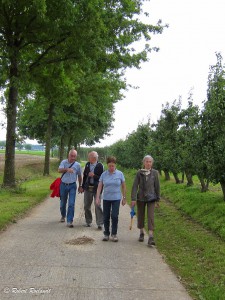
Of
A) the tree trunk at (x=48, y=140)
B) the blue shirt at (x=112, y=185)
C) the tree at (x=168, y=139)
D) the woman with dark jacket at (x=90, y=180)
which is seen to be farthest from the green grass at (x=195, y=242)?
the tree trunk at (x=48, y=140)

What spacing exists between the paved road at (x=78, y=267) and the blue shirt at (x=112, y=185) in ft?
3.11

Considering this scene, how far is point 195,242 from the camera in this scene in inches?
330

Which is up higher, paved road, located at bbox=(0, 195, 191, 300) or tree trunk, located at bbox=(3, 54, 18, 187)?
tree trunk, located at bbox=(3, 54, 18, 187)

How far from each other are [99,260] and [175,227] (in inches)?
165

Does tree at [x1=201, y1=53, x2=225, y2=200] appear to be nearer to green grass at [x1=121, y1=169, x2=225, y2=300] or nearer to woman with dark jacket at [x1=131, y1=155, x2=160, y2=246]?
green grass at [x1=121, y1=169, x2=225, y2=300]

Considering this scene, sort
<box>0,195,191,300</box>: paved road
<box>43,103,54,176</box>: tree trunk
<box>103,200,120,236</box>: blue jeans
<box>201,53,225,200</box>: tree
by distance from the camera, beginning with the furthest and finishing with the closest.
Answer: <box>43,103,54,176</box>: tree trunk
<box>201,53,225,200</box>: tree
<box>103,200,120,236</box>: blue jeans
<box>0,195,191,300</box>: paved road

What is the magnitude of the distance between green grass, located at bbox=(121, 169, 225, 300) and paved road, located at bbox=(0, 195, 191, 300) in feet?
0.94

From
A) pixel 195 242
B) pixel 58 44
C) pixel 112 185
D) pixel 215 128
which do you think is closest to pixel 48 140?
pixel 58 44

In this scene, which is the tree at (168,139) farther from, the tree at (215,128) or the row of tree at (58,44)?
the tree at (215,128)

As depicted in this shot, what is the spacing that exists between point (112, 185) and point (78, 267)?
2.68 meters

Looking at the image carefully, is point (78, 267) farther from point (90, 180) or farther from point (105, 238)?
point (90, 180)

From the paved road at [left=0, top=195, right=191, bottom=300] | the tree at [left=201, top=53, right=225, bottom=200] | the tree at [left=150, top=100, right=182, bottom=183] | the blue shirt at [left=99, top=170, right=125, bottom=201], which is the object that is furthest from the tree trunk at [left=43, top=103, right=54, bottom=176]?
the blue shirt at [left=99, top=170, right=125, bottom=201]

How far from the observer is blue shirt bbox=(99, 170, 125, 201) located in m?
8.33

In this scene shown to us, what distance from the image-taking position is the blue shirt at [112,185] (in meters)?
8.33
